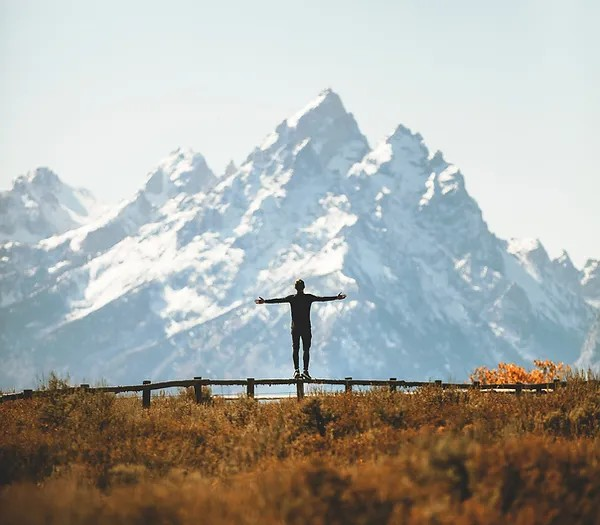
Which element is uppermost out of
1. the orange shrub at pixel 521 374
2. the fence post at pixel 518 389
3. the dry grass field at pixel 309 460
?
the orange shrub at pixel 521 374

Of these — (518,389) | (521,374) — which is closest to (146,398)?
(518,389)

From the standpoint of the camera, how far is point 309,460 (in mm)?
12289

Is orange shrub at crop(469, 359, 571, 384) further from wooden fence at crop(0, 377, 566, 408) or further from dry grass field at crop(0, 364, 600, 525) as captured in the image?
dry grass field at crop(0, 364, 600, 525)

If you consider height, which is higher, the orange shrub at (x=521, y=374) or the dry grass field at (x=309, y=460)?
the orange shrub at (x=521, y=374)

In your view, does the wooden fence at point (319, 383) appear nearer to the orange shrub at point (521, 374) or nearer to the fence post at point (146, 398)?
the fence post at point (146, 398)

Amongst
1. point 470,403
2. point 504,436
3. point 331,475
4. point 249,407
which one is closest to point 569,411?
point 470,403

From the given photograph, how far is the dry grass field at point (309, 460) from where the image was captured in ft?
28.5

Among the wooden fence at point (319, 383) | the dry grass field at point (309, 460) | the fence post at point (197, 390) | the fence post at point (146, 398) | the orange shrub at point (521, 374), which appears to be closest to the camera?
the dry grass field at point (309, 460)

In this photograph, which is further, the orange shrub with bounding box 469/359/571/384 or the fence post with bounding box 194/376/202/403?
the orange shrub with bounding box 469/359/571/384

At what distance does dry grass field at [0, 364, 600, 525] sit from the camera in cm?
869

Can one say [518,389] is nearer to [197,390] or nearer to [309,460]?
[197,390]

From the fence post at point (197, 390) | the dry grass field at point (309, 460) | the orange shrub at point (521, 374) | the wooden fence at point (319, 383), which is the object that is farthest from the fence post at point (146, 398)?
the orange shrub at point (521, 374)

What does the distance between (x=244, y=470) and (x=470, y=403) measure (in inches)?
295

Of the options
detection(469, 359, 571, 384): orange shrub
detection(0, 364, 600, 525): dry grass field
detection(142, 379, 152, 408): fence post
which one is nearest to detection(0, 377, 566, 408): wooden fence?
detection(142, 379, 152, 408): fence post
